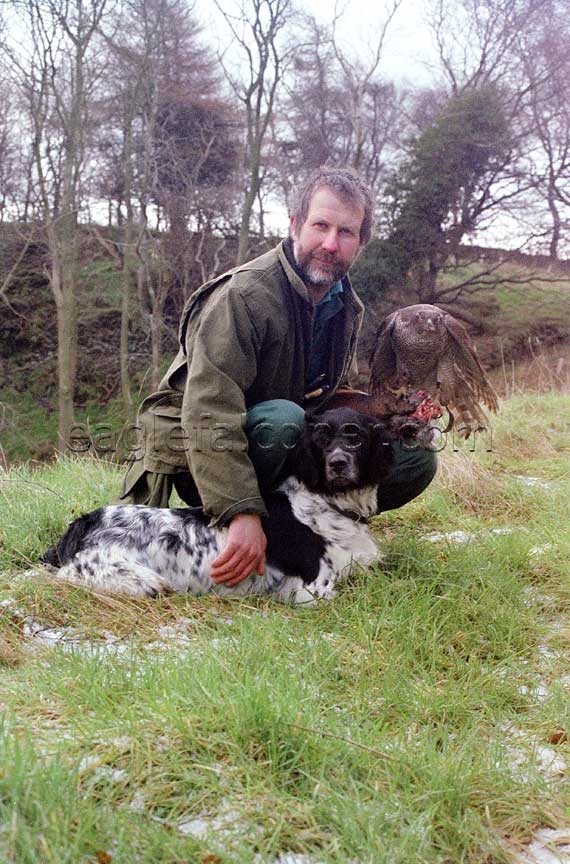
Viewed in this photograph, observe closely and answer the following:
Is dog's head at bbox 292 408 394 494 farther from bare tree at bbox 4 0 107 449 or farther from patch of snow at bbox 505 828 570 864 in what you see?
bare tree at bbox 4 0 107 449

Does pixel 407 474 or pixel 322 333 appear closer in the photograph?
pixel 407 474

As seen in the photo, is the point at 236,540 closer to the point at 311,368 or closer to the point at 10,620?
the point at 10,620

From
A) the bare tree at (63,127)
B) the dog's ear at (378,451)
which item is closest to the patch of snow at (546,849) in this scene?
the dog's ear at (378,451)

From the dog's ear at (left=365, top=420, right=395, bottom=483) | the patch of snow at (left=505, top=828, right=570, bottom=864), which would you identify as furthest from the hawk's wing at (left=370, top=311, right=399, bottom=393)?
the patch of snow at (left=505, top=828, right=570, bottom=864)

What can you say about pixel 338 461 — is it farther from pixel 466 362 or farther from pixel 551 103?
pixel 551 103

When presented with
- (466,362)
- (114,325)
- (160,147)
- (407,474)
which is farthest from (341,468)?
(114,325)

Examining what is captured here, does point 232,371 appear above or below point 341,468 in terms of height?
above

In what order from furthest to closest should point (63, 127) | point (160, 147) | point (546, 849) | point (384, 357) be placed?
1. point (160, 147)
2. point (63, 127)
3. point (384, 357)
4. point (546, 849)

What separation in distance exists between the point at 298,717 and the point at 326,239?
6.57 feet

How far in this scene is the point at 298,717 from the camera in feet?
5.81

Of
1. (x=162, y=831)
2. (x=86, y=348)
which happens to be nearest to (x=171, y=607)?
(x=162, y=831)

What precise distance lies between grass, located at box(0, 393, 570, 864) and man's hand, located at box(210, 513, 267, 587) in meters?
0.13

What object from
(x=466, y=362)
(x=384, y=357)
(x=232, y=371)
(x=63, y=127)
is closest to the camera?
(x=232, y=371)

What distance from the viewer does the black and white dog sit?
9.50 ft
